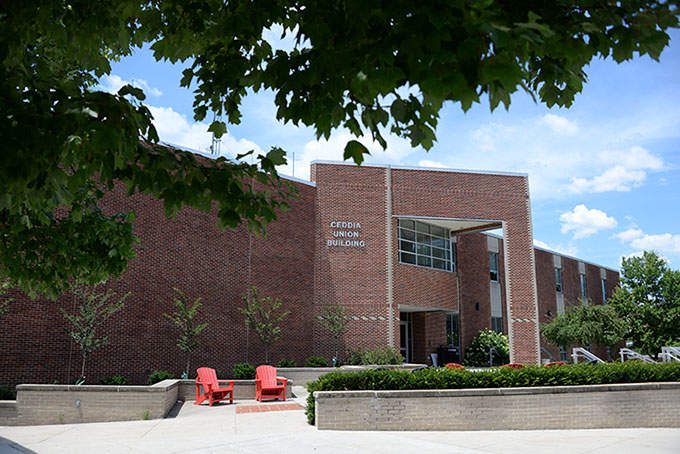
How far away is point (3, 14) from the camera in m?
3.78

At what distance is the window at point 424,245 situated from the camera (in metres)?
26.8

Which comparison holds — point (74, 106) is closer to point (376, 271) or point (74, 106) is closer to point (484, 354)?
point (376, 271)

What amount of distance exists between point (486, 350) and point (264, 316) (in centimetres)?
1447

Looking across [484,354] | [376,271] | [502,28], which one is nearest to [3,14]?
[502,28]

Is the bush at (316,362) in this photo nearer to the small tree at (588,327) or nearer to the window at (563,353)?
the small tree at (588,327)

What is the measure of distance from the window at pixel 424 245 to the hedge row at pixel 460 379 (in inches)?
583

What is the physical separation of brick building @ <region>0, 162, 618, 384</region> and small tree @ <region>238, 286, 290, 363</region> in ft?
1.24

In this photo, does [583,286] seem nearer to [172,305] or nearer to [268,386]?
[268,386]

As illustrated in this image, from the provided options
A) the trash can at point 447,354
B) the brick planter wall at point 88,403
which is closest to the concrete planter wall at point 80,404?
the brick planter wall at point 88,403

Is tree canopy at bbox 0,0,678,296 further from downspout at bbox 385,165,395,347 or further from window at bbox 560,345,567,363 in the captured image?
window at bbox 560,345,567,363

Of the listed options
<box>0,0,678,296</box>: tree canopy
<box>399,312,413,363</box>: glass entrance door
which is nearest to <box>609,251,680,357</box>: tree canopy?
<box>399,312,413,363</box>: glass entrance door

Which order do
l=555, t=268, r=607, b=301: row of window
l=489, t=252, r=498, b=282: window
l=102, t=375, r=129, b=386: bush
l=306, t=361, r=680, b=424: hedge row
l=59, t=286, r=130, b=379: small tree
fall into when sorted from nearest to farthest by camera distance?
l=306, t=361, r=680, b=424: hedge row → l=102, t=375, r=129, b=386: bush → l=59, t=286, r=130, b=379: small tree → l=489, t=252, r=498, b=282: window → l=555, t=268, r=607, b=301: row of window

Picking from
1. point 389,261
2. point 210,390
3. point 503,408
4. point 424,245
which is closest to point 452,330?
point 424,245

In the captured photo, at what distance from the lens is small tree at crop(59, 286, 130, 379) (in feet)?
55.2
